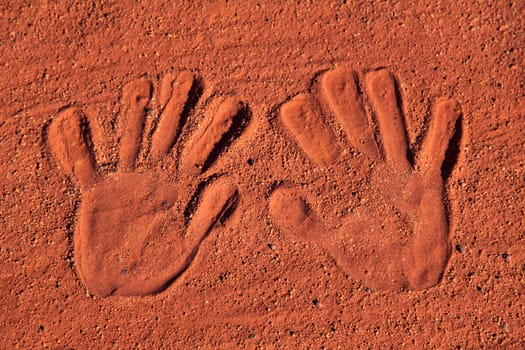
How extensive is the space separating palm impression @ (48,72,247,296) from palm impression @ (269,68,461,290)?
1.83 ft

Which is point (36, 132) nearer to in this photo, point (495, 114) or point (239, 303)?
point (239, 303)

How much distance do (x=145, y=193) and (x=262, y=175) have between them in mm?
965

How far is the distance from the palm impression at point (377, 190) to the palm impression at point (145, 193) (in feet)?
1.83

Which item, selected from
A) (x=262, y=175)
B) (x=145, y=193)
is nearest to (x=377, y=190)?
(x=262, y=175)

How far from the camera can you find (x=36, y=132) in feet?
12.1

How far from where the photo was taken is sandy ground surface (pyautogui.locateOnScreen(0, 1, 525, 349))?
3652mm

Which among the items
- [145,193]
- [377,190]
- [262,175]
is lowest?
[377,190]

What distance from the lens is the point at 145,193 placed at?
3.71 metres

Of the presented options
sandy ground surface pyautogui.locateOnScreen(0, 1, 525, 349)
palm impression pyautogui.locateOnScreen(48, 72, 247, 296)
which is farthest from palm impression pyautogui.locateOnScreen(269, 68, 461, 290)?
palm impression pyautogui.locateOnScreen(48, 72, 247, 296)

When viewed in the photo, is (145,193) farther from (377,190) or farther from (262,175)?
(377,190)

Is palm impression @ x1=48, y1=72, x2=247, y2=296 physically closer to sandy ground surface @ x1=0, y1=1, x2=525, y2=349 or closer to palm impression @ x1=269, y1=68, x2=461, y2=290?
sandy ground surface @ x1=0, y1=1, x2=525, y2=349

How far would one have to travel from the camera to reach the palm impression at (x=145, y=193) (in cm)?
368

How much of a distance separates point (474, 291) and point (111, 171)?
10.2 feet

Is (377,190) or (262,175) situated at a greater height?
(262,175)
